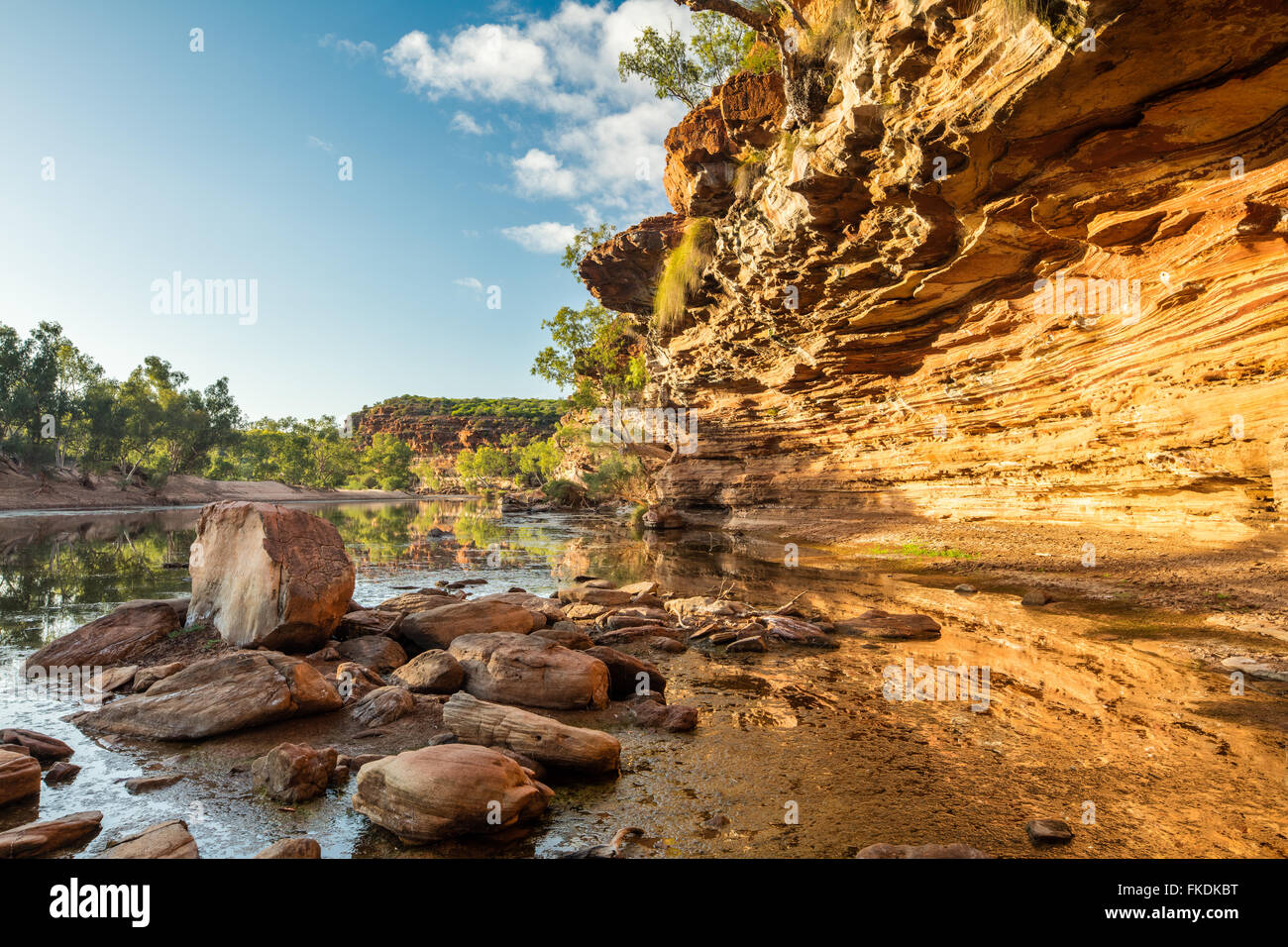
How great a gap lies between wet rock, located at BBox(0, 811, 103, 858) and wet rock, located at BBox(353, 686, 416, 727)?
208 centimetres

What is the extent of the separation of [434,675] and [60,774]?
A: 2.92 meters

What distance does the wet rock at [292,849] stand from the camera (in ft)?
10.7

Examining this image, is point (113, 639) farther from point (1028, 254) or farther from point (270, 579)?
point (1028, 254)

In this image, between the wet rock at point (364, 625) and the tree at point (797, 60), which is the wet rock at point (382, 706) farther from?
the tree at point (797, 60)

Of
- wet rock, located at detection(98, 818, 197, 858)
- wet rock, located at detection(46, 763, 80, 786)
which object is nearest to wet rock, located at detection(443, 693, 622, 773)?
wet rock, located at detection(98, 818, 197, 858)

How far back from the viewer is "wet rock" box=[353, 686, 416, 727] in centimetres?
566

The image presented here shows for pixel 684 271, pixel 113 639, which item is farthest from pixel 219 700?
pixel 684 271

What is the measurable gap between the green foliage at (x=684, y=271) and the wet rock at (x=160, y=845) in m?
21.8

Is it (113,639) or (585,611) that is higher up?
(113,639)

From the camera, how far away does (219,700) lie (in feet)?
17.9

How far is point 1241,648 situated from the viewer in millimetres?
7867

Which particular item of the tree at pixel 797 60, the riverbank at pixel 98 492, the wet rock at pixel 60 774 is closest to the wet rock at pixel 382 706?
the wet rock at pixel 60 774
